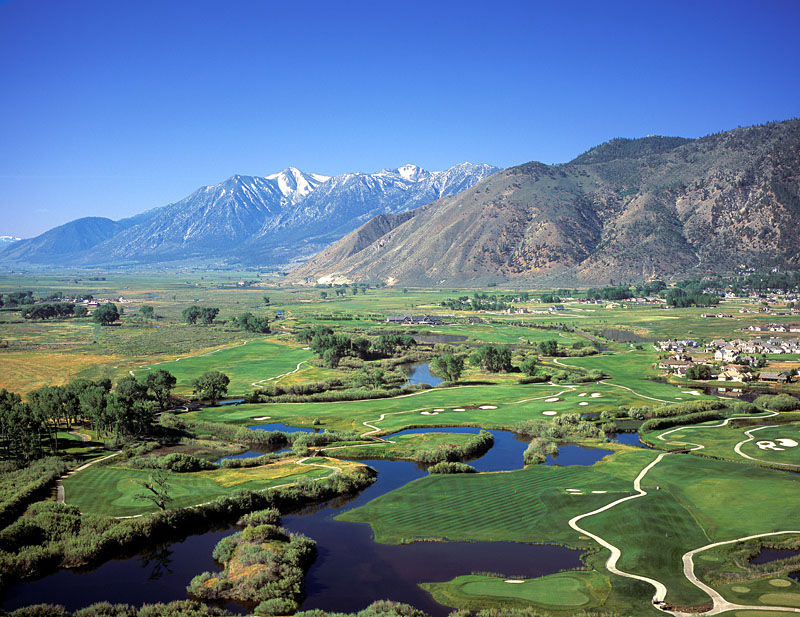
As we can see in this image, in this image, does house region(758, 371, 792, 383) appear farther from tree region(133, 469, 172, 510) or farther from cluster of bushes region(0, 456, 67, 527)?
cluster of bushes region(0, 456, 67, 527)

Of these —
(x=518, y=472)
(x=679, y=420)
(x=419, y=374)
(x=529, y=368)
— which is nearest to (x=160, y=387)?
(x=419, y=374)

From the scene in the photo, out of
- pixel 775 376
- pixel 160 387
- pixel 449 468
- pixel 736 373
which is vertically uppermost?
pixel 160 387

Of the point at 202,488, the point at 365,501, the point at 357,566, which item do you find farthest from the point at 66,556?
the point at 365,501

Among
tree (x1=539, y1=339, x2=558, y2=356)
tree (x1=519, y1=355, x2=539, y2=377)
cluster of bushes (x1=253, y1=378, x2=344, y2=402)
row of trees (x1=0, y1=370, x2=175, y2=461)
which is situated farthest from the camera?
tree (x1=539, y1=339, x2=558, y2=356)

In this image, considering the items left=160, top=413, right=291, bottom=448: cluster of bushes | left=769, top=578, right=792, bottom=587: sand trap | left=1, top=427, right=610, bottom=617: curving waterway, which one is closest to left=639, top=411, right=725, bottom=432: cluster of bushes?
left=1, top=427, right=610, bottom=617: curving waterway

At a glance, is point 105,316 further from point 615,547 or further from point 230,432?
point 615,547

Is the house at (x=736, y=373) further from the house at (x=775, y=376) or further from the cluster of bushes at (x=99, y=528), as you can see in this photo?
the cluster of bushes at (x=99, y=528)

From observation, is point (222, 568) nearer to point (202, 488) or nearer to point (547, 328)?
point (202, 488)
